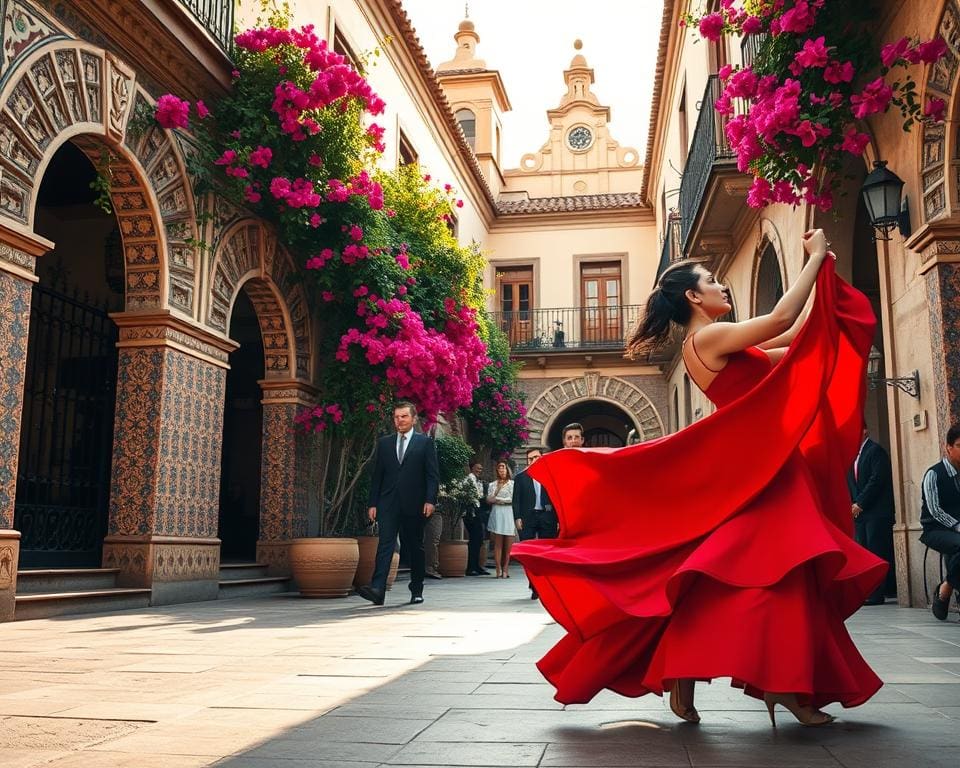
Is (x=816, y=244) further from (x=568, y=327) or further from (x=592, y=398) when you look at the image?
(x=568, y=327)

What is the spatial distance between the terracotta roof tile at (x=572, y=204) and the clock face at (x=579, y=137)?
3.70 metres

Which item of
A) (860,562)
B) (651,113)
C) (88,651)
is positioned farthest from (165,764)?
(651,113)

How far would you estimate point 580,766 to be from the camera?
2576mm

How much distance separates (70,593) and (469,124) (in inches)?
921

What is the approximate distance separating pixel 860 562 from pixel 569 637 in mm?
1003

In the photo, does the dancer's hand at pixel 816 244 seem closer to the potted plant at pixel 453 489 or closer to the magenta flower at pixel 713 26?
the magenta flower at pixel 713 26

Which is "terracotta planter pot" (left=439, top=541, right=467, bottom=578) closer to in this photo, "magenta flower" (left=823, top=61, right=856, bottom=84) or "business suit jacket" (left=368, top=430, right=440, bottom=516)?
"business suit jacket" (left=368, top=430, right=440, bottom=516)

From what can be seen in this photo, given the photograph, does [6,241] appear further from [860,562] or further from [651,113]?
[651,113]

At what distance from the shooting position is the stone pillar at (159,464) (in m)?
8.68

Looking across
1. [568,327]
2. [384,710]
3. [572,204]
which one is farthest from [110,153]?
[572,204]

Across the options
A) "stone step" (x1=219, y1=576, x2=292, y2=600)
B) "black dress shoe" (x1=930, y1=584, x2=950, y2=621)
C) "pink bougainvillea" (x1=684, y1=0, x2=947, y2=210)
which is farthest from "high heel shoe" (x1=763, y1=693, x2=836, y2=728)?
"stone step" (x1=219, y1=576, x2=292, y2=600)

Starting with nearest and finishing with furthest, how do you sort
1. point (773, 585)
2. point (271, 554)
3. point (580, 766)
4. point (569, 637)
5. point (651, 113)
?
point (580, 766)
point (773, 585)
point (569, 637)
point (271, 554)
point (651, 113)

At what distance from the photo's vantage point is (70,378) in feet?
35.0

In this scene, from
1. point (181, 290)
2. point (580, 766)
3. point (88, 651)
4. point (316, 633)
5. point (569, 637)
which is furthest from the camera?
point (181, 290)
